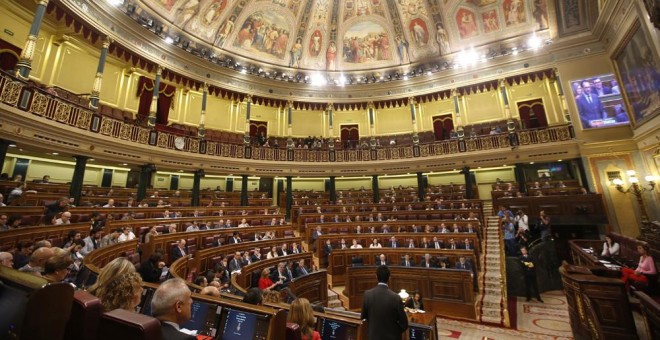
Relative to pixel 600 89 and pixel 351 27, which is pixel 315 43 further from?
pixel 600 89

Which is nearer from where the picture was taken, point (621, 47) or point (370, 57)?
point (621, 47)

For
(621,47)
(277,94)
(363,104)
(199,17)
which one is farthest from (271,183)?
(621,47)

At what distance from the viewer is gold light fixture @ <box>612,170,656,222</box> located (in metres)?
8.77

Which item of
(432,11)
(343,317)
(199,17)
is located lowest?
(343,317)

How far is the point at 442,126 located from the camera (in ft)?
58.9

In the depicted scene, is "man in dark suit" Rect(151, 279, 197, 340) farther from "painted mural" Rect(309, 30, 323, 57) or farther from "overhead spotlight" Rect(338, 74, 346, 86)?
"painted mural" Rect(309, 30, 323, 57)

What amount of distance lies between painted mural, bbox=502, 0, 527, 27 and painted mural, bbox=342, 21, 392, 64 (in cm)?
644

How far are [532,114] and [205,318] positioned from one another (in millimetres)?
18375

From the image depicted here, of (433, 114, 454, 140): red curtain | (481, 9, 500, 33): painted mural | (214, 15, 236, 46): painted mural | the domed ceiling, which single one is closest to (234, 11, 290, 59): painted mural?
the domed ceiling

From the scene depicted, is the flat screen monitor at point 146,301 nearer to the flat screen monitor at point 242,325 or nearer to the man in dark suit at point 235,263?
the flat screen monitor at point 242,325

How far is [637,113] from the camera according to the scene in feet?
29.9

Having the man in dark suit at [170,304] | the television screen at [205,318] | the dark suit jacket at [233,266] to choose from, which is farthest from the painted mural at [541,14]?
the man in dark suit at [170,304]

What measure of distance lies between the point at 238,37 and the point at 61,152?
1046 cm

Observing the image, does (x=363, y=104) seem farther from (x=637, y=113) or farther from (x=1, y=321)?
(x=1, y=321)
